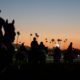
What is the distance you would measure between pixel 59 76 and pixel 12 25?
5.47 meters

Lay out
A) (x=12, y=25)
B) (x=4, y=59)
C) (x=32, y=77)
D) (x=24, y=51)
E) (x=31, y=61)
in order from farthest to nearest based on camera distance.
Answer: (x=24, y=51) → (x=31, y=61) → (x=32, y=77) → (x=12, y=25) → (x=4, y=59)

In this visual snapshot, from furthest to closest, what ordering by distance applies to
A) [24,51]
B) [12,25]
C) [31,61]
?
[24,51] → [31,61] → [12,25]

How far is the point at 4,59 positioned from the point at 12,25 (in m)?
1.01

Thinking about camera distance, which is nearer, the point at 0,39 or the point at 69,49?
the point at 0,39

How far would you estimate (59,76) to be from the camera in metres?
14.7

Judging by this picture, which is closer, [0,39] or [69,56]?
[0,39]

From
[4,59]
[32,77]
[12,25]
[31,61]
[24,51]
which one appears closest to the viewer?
[4,59]

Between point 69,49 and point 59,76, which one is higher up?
point 69,49

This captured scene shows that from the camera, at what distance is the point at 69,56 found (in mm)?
30547

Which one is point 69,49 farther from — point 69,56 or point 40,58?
point 40,58

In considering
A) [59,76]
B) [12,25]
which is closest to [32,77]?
[59,76]

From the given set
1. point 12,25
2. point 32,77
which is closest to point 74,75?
point 32,77

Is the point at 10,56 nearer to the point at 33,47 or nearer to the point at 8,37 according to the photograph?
the point at 8,37

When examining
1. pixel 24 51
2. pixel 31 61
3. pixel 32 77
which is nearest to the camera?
pixel 32 77
